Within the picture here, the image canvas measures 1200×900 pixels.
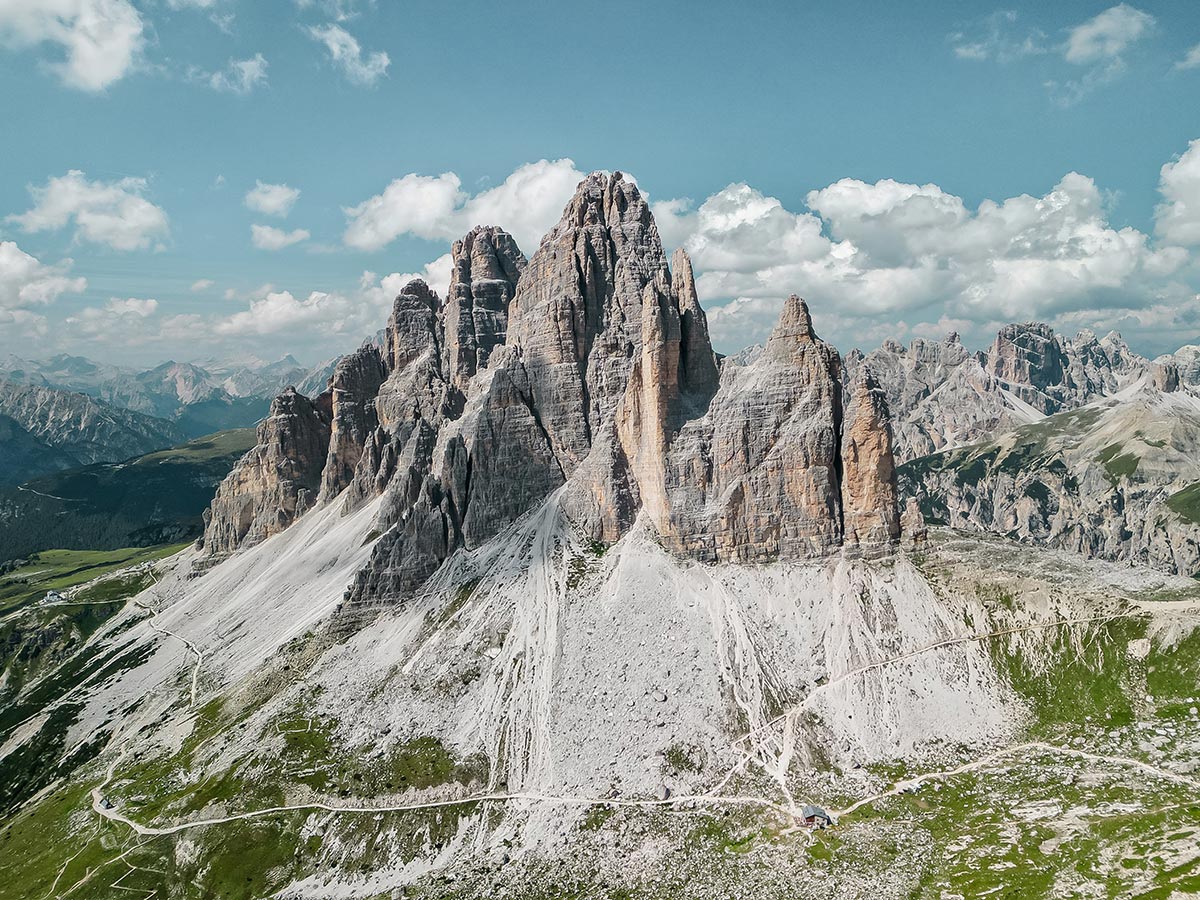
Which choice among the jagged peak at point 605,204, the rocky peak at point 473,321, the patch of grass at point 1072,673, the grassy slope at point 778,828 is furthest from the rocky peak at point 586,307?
the patch of grass at point 1072,673

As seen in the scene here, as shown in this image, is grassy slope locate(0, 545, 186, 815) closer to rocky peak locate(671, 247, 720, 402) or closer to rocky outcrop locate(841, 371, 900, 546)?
rocky peak locate(671, 247, 720, 402)

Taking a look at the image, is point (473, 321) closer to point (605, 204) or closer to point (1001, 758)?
point (605, 204)

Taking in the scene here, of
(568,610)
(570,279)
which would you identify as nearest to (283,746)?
(568,610)

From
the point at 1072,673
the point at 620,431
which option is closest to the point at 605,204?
the point at 620,431

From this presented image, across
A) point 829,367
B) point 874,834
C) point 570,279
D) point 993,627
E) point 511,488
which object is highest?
point 570,279

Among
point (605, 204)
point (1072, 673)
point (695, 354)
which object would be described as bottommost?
point (1072, 673)

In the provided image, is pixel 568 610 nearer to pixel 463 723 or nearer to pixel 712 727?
pixel 463 723

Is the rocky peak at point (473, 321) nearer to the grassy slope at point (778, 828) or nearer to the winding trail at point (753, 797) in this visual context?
the grassy slope at point (778, 828)

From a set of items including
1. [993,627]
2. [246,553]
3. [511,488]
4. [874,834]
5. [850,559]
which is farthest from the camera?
[246,553]
